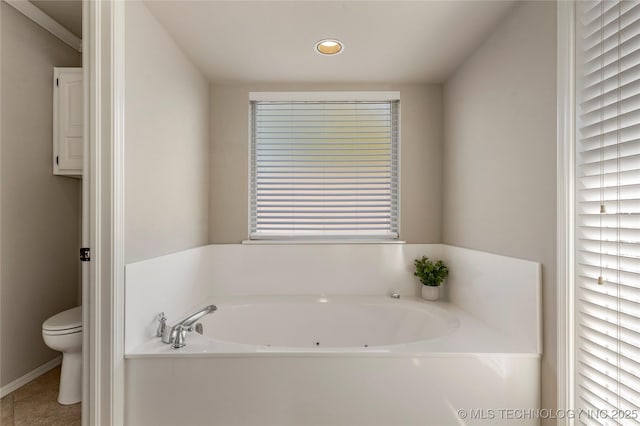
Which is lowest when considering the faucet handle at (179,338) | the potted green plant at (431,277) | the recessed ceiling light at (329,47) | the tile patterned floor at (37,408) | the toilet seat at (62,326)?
the tile patterned floor at (37,408)

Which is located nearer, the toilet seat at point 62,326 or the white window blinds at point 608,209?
the white window blinds at point 608,209

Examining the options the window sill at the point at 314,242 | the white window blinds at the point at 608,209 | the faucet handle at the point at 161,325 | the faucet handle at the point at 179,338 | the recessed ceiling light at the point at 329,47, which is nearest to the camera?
the white window blinds at the point at 608,209

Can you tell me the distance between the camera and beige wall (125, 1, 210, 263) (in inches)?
62.1

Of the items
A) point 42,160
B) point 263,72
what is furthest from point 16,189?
point 263,72

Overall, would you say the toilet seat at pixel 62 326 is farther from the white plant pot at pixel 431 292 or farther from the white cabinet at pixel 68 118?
the white plant pot at pixel 431 292

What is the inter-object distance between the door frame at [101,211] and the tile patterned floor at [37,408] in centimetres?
57

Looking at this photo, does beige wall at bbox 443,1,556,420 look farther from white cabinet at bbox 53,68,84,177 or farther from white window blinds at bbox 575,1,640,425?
white cabinet at bbox 53,68,84,177

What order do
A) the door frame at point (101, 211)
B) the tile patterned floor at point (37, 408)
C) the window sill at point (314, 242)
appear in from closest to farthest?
the door frame at point (101, 211)
the tile patterned floor at point (37, 408)
the window sill at point (314, 242)

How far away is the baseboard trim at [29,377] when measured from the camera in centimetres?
205

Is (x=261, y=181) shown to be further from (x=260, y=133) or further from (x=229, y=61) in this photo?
(x=229, y=61)

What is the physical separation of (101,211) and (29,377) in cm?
167

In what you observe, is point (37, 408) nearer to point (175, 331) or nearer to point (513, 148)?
point (175, 331)

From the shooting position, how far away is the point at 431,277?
2.39m

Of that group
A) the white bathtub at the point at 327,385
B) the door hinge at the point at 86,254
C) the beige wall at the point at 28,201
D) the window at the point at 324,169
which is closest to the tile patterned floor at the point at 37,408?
the beige wall at the point at 28,201
